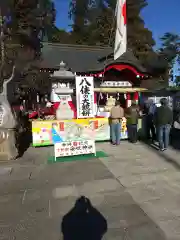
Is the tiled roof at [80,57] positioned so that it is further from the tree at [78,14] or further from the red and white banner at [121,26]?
the tree at [78,14]

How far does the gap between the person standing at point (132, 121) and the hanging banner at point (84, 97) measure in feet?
5.38

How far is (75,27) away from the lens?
40.9m

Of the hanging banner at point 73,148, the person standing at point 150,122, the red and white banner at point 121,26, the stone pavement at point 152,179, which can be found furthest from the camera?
the person standing at point 150,122

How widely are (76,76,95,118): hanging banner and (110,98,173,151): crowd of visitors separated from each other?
1248 mm

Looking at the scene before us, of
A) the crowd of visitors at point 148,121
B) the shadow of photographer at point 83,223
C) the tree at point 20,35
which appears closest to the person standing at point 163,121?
the crowd of visitors at point 148,121

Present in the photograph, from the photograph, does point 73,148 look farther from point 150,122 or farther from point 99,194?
point 150,122

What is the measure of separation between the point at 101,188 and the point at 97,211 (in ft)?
2.94

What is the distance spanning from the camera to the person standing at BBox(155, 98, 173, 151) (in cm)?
704

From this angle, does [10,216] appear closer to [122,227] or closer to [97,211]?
[97,211]

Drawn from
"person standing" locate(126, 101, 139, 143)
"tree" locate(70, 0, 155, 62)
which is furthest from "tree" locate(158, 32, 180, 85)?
"person standing" locate(126, 101, 139, 143)

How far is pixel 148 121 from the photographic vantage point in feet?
29.7

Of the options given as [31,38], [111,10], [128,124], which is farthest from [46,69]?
[111,10]

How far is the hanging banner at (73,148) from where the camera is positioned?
6.35m

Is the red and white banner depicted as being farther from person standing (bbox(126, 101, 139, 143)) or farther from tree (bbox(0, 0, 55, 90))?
tree (bbox(0, 0, 55, 90))
